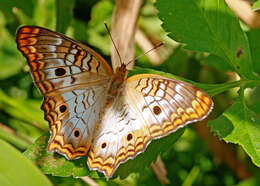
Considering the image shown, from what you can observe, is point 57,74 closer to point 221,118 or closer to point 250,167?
point 221,118

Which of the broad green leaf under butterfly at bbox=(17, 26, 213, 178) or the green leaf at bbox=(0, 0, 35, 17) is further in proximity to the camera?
the green leaf at bbox=(0, 0, 35, 17)

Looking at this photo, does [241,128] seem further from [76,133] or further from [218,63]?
[76,133]

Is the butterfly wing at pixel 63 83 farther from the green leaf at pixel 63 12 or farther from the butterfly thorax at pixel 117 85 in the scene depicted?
the green leaf at pixel 63 12

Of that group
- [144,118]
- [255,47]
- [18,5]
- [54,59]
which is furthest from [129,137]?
[18,5]

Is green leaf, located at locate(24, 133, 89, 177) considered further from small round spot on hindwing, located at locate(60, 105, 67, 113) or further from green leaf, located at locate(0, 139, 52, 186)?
green leaf, located at locate(0, 139, 52, 186)

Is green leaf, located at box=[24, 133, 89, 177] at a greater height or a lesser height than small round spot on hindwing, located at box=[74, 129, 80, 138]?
lesser

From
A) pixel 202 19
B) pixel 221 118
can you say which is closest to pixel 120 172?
pixel 221 118

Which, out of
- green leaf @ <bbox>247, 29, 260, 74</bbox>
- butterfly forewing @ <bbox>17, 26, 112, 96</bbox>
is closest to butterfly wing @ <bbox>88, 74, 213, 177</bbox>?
butterfly forewing @ <bbox>17, 26, 112, 96</bbox>
